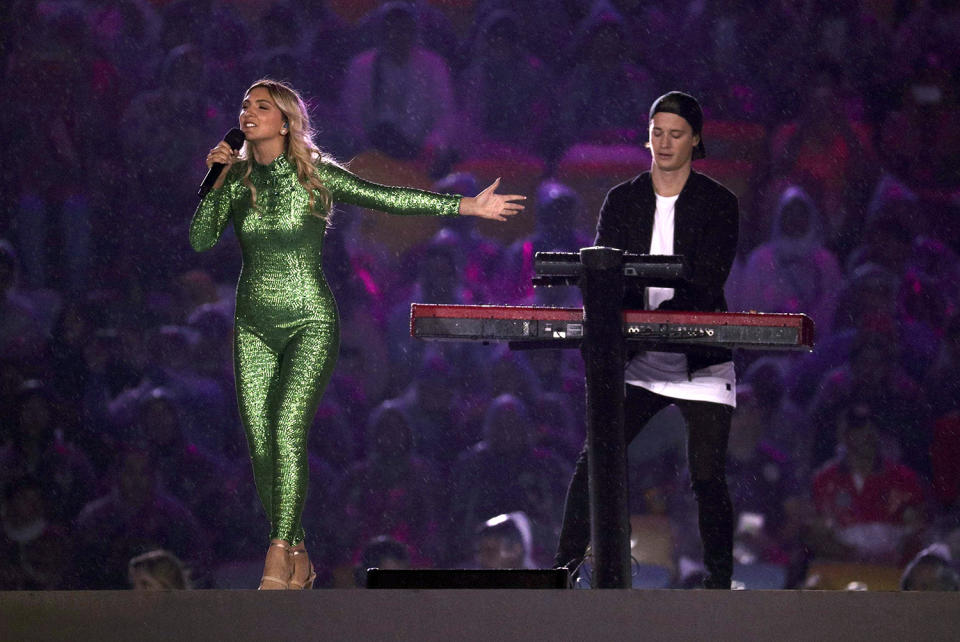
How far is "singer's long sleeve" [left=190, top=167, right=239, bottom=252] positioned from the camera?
3.64 m

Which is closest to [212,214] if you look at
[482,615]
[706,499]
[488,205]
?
[488,205]

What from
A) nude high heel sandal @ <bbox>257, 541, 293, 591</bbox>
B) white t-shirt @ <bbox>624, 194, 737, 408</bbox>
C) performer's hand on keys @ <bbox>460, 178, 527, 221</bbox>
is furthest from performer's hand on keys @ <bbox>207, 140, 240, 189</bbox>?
white t-shirt @ <bbox>624, 194, 737, 408</bbox>

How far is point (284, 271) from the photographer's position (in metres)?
3.57

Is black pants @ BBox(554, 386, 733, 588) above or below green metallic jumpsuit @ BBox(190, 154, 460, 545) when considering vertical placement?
below

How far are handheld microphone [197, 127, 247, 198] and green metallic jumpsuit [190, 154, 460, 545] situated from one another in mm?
121

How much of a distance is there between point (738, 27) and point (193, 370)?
252 cm

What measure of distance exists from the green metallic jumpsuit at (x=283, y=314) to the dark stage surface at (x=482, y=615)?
1777 mm

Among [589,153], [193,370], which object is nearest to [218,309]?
[193,370]

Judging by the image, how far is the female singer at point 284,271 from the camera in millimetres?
3490

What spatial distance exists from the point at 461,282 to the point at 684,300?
128cm

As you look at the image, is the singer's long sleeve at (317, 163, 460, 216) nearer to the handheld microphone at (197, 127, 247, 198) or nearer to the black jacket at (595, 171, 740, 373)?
the handheld microphone at (197, 127, 247, 198)

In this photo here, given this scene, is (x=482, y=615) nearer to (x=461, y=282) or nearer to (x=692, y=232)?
(x=692, y=232)

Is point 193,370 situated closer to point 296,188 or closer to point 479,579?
point 296,188

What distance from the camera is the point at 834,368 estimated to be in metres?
4.80
